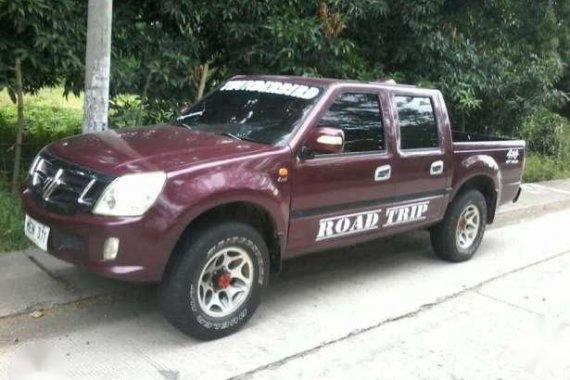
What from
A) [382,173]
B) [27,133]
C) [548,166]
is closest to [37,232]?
[382,173]

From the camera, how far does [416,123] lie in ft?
A: 18.3

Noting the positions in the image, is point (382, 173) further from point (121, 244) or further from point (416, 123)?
point (121, 244)

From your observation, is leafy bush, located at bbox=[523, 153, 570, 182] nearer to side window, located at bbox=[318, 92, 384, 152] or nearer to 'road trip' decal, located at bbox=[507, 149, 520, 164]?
'road trip' decal, located at bbox=[507, 149, 520, 164]

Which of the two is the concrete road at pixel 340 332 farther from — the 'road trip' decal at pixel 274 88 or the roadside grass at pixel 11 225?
the 'road trip' decal at pixel 274 88

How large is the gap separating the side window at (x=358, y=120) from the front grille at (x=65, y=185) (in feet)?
5.59

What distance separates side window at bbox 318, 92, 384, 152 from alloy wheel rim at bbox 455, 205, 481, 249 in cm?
164

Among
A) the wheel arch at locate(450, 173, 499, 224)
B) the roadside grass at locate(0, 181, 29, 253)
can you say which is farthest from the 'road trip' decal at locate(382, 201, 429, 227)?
the roadside grass at locate(0, 181, 29, 253)

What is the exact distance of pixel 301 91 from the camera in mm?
4895

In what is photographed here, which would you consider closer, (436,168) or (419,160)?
(419,160)

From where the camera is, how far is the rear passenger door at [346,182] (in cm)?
455

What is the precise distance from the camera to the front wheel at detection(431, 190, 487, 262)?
6152mm

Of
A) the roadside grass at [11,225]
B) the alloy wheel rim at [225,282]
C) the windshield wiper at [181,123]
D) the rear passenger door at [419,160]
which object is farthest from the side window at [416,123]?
the roadside grass at [11,225]

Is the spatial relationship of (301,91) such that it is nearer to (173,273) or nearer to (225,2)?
(173,273)

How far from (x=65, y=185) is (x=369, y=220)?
2.33 m
